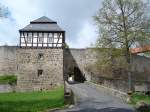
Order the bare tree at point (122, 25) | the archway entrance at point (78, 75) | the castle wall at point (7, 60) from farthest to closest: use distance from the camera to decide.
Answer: the castle wall at point (7, 60)
the archway entrance at point (78, 75)
the bare tree at point (122, 25)

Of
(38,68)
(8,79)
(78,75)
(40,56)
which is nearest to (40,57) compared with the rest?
(40,56)

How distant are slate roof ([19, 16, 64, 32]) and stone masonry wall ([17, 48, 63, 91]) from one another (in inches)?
87.6

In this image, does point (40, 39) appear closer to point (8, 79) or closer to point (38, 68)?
point (38, 68)

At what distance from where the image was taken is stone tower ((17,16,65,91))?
45812mm

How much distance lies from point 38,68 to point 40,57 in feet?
3.89

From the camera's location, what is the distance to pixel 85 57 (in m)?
53.4

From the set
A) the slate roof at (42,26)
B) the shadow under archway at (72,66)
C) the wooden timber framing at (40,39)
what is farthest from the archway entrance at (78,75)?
the slate roof at (42,26)

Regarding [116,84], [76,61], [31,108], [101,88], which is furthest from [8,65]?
[31,108]

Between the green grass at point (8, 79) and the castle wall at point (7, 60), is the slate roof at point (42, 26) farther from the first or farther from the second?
the castle wall at point (7, 60)

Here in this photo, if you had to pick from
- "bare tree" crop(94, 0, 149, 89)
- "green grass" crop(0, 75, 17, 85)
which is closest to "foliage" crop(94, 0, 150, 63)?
"bare tree" crop(94, 0, 149, 89)

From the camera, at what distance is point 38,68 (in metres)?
46.3

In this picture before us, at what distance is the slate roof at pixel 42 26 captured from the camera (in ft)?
151

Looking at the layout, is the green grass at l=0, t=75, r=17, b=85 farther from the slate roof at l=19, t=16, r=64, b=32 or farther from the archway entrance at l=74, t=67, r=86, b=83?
the archway entrance at l=74, t=67, r=86, b=83

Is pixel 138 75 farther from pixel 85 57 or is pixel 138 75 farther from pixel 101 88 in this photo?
pixel 101 88
